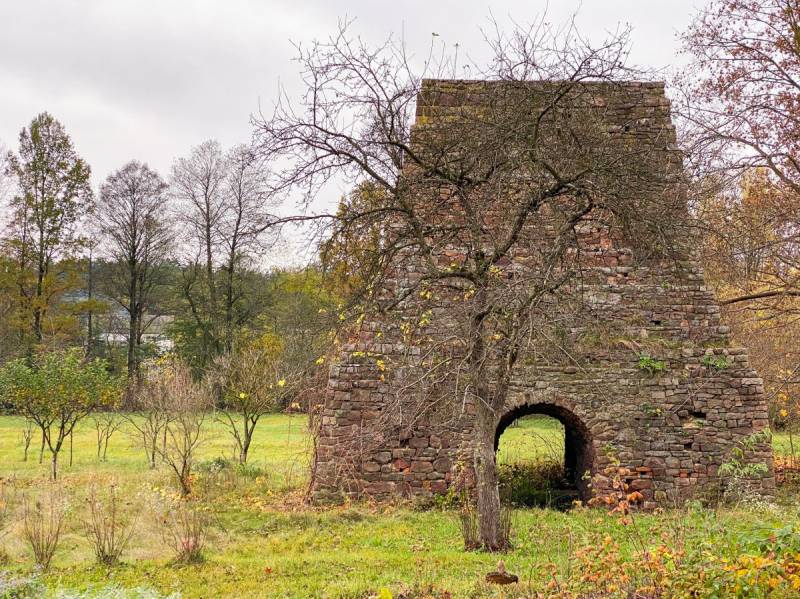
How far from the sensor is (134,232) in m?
29.9

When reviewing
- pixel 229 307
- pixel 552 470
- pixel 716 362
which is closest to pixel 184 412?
pixel 552 470

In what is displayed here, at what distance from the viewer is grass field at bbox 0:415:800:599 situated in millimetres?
5633

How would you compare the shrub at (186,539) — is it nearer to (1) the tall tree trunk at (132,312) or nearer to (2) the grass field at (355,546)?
(2) the grass field at (355,546)

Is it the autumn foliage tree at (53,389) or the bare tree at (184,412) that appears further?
the autumn foliage tree at (53,389)

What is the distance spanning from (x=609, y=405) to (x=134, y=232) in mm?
25661

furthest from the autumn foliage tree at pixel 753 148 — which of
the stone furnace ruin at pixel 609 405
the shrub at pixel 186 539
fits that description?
the shrub at pixel 186 539

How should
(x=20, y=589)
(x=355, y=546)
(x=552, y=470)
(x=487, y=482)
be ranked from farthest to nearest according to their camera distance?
(x=552, y=470) → (x=355, y=546) → (x=487, y=482) → (x=20, y=589)

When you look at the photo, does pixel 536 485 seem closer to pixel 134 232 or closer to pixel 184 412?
pixel 184 412

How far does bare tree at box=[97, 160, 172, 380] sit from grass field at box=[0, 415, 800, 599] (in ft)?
63.7

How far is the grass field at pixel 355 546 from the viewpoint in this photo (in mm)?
5633

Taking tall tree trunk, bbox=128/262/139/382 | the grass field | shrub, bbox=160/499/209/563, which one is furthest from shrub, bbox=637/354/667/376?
tall tree trunk, bbox=128/262/139/382

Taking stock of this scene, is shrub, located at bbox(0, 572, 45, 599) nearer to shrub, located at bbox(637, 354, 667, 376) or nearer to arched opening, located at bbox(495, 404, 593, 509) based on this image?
arched opening, located at bbox(495, 404, 593, 509)

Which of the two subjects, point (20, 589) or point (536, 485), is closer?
point (20, 589)

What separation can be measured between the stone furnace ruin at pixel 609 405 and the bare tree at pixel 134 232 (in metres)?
21.6
